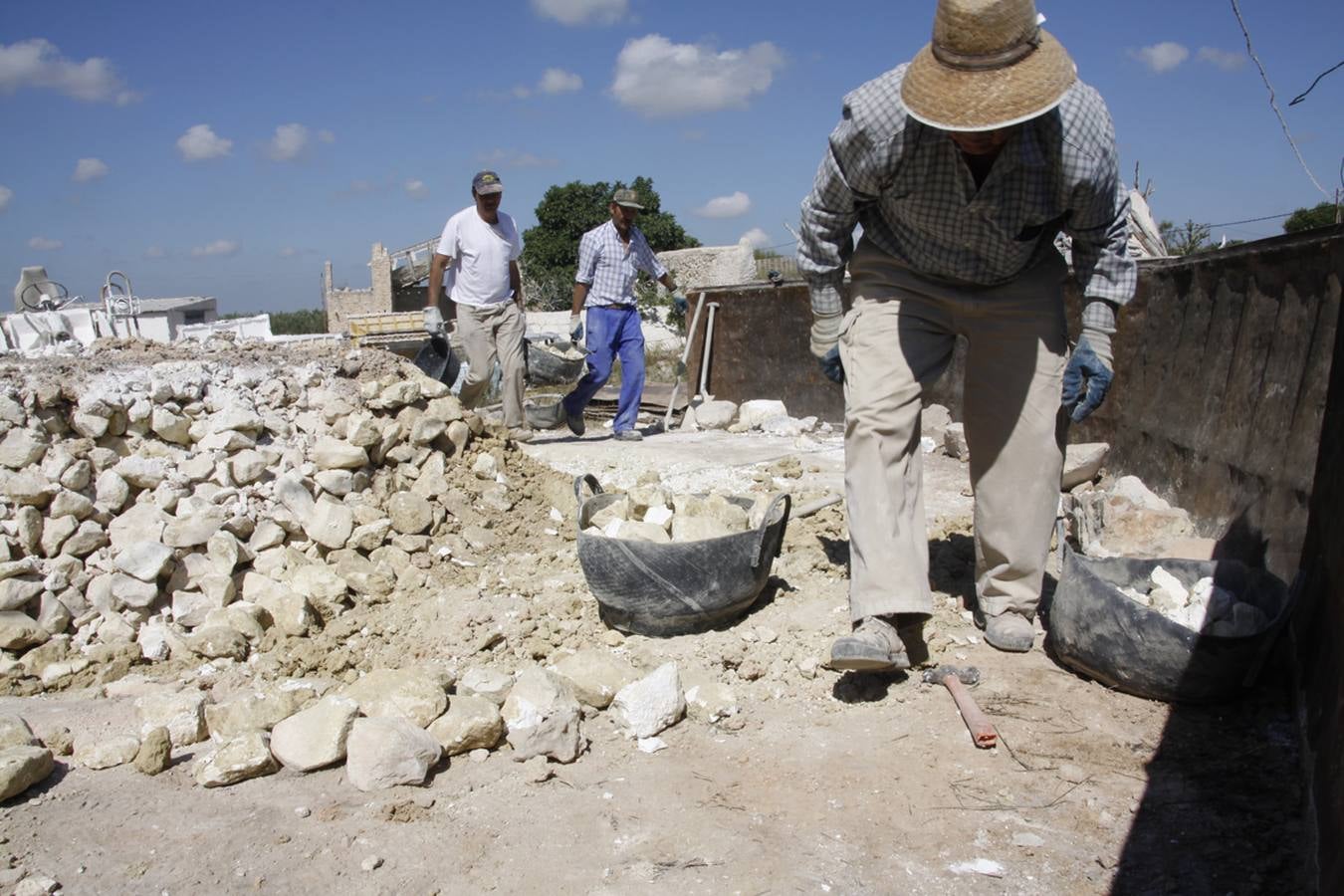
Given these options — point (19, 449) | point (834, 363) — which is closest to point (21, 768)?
point (19, 449)

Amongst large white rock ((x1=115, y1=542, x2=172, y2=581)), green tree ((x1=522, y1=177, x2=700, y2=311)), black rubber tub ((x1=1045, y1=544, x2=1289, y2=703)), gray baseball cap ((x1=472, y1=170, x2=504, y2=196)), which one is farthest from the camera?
green tree ((x1=522, y1=177, x2=700, y2=311))

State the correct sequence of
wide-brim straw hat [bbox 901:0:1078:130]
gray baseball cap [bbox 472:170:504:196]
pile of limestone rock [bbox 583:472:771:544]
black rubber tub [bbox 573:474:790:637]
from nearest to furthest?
wide-brim straw hat [bbox 901:0:1078:130] → black rubber tub [bbox 573:474:790:637] → pile of limestone rock [bbox 583:472:771:544] → gray baseball cap [bbox 472:170:504:196]

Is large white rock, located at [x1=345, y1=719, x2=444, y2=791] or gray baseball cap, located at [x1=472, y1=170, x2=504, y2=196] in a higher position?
gray baseball cap, located at [x1=472, y1=170, x2=504, y2=196]

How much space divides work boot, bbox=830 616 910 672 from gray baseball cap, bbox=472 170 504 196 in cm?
467

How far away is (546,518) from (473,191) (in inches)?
110

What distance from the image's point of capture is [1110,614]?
109 inches

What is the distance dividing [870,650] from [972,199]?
48.8 inches

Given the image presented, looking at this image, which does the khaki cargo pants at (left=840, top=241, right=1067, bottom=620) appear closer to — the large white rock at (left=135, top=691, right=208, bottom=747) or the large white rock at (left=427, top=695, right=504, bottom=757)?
→ the large white rock at (left=427, top=695, right=504, bottom=757)

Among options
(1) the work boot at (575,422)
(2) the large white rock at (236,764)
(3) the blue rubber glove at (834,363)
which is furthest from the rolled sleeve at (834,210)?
(1) the work boot at (575,422)

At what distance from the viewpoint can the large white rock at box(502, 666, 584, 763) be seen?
2693 millimetres

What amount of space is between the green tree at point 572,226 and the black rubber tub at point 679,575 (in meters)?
24.1

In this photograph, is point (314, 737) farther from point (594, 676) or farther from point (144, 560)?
point (144, 560)

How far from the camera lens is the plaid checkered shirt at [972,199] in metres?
2.69

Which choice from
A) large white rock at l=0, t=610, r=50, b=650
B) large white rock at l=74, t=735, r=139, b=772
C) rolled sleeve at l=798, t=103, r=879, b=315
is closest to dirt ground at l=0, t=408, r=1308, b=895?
large white rock at l=74, t=735, r=139, b=772
